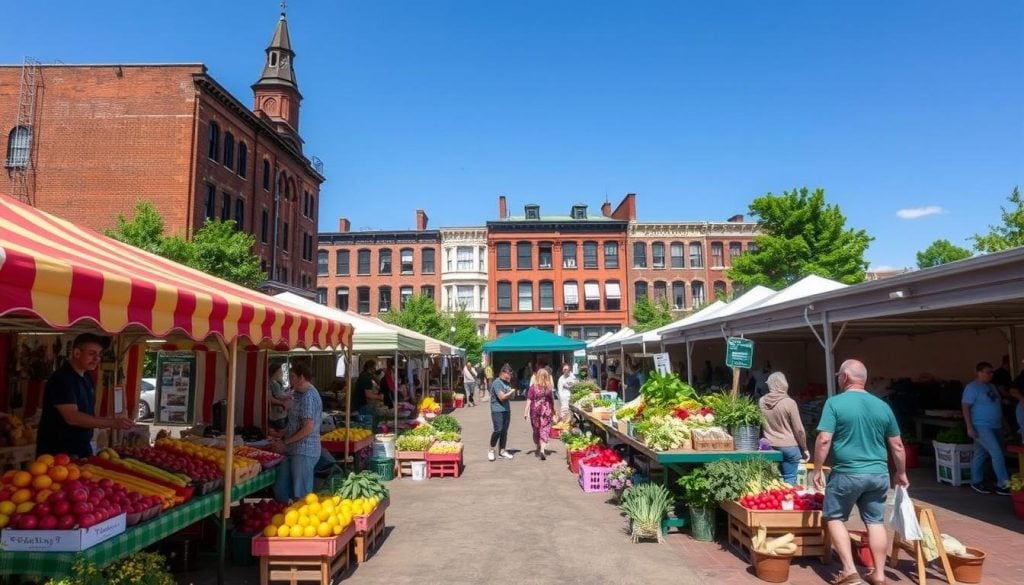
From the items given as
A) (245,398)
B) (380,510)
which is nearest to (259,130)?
(245,398)

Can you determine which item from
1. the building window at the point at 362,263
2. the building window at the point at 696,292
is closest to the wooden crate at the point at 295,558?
the building window at the point at 696,292

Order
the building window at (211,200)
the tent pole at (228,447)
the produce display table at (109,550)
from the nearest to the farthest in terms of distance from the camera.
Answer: the produce display table at (109,550) → the tent pole at (228,447) → the building window at (211,200)

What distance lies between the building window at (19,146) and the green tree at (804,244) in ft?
112

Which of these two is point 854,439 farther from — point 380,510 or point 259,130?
point 259,130

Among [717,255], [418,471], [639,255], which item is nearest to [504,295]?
[639,255]

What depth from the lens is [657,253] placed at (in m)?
49.1

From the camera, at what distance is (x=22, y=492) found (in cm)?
398

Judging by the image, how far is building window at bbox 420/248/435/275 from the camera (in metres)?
50.5

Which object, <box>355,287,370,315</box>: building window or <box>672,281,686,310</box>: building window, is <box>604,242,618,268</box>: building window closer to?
<box>672,281,686,310</box>: building window

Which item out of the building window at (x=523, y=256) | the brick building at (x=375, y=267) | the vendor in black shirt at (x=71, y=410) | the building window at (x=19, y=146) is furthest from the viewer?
the brick building at (x=375, y=267)

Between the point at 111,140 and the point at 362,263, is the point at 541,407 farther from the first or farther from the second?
the point at 362,263

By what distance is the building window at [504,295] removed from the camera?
4934 cm

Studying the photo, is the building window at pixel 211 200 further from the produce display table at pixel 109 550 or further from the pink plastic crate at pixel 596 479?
the produce display table at pixel 109 550

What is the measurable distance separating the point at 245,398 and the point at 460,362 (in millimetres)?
24169
